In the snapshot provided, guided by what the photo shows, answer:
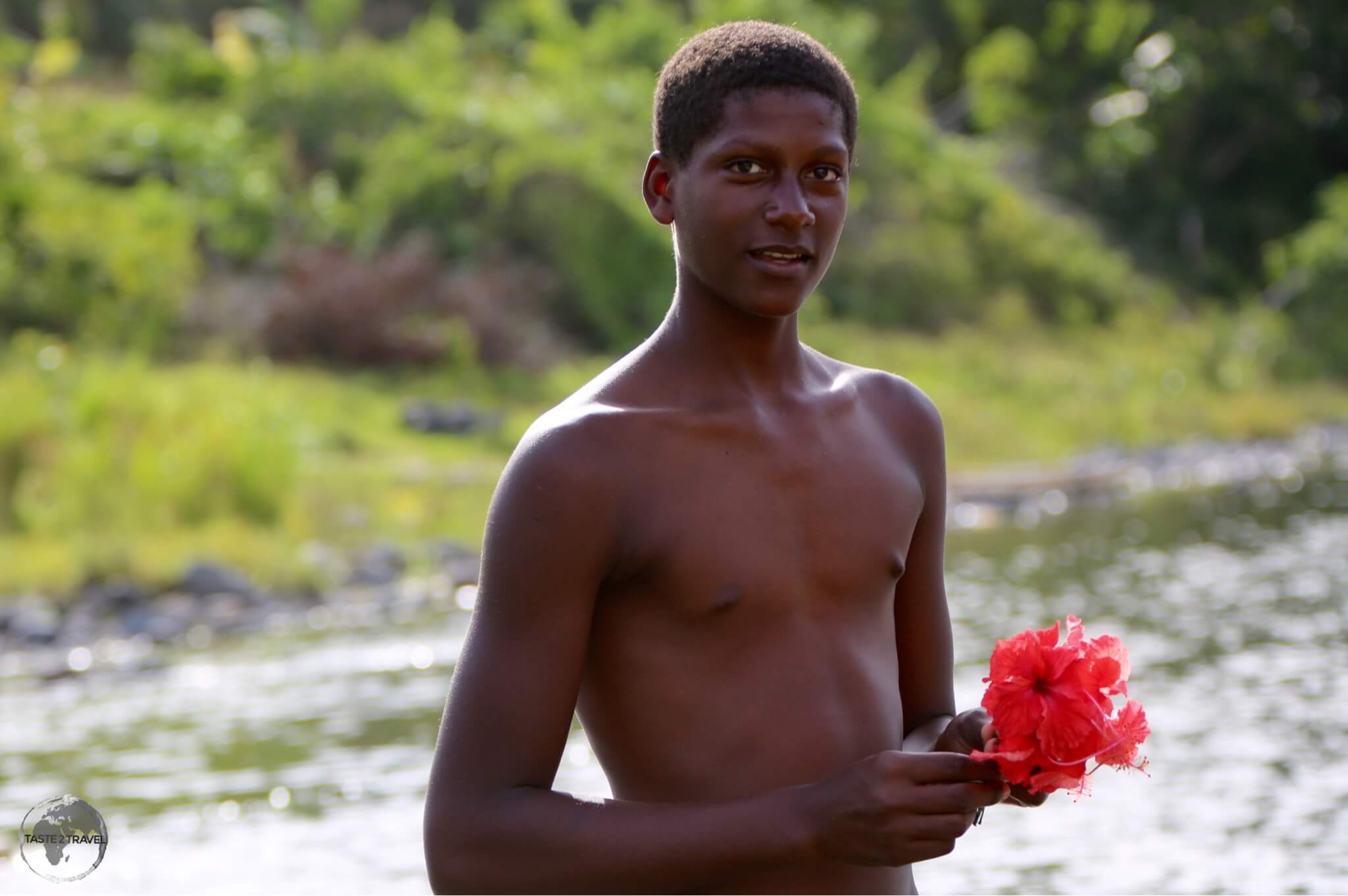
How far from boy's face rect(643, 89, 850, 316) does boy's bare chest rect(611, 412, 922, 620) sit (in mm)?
166

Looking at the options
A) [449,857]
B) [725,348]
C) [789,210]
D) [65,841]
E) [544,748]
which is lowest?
[65,841]

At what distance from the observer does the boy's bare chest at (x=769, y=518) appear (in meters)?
2.13

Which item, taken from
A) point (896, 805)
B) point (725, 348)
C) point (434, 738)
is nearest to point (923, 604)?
point (725, 348)

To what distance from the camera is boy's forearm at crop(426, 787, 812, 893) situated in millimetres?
1997

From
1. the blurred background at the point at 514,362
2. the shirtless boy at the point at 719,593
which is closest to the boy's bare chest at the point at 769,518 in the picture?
the shirtless boy at the point at 719,593

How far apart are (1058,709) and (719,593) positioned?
385mm

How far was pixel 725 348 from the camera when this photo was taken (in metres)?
2.27

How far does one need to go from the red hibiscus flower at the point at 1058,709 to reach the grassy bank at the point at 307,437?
472 inches

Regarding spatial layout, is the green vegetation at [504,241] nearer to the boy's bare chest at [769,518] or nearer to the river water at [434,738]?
the river water at [434,738]

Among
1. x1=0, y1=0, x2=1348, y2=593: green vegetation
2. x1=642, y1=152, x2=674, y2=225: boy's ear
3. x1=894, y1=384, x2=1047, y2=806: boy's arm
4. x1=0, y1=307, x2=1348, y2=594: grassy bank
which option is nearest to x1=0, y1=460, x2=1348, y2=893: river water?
x1=0, y1=307, x2=1348, y2=594: grassy bank

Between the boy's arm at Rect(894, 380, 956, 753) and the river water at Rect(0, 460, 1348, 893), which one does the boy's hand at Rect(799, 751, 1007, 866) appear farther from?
the river water at Rect(0, 460, 1348, 893)

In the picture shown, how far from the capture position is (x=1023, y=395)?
2406 cm

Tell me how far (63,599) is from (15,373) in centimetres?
419

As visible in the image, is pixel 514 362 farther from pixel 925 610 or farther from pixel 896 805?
pixel 896 805
